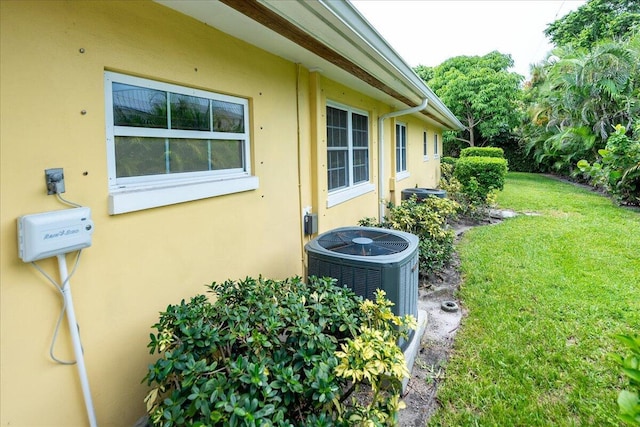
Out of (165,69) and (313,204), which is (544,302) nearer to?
(313,204)

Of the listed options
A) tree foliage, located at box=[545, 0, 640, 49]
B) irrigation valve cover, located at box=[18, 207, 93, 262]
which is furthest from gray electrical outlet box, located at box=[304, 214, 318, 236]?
tree foliage, located at box=[545, 0, 640, 49]

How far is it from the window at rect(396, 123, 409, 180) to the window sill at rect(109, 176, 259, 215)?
243 inches

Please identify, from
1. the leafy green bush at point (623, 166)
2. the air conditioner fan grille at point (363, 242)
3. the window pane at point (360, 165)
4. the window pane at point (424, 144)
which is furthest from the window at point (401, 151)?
the leafy green bush at point (623, 166)

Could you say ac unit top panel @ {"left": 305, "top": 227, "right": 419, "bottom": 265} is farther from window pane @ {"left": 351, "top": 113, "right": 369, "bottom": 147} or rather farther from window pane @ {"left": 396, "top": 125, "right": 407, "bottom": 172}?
window pane @ {"left": 396, "top": 125, "right": 407, "bottom": 172}

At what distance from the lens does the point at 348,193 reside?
5.55 metres

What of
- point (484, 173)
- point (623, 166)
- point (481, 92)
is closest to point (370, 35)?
point (484, 173)

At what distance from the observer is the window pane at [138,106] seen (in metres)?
2.20

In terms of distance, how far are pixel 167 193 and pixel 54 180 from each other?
2.27 ft

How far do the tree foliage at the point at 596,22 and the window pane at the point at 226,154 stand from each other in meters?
25.5

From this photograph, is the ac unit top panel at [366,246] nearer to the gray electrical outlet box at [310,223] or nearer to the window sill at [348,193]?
the gray electrical outlet box at [310,223]

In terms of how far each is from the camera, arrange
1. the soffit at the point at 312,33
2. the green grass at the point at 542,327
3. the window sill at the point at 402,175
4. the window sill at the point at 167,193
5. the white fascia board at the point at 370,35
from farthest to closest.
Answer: the window sill at the point at 402,175, the green grass at the point at 542,327, the white fascia board at the point at 370,35, the soffit at the point at 312,33, the window sill at the point at 167,193

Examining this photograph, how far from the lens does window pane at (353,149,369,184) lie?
6113mm

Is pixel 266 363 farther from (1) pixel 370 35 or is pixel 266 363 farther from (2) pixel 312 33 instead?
(1) pixel 370 35

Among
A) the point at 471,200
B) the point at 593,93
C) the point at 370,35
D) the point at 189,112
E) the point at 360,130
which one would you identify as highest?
the point at 593,93
